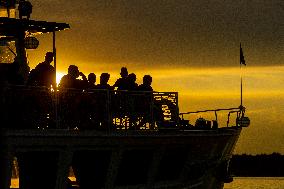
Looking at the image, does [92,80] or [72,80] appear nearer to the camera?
[72,80]

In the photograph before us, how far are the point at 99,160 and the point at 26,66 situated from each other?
4408mm

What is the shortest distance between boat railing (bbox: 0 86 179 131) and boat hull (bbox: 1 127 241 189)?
386mm

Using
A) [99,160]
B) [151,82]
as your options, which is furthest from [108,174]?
[151,82]

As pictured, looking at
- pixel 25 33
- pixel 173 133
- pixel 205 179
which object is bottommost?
pixel 205 179

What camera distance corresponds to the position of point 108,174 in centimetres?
1919

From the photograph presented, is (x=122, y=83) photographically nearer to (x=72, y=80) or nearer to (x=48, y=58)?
(x=72, y=80)

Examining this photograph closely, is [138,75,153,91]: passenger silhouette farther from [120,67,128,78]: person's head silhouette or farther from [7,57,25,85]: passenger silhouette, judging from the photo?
[7,57,25,85]: passenger silhouette

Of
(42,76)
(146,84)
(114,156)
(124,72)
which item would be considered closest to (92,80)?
(124,72)

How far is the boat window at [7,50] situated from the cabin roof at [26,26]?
0.48m

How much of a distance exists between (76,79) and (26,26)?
7.99 feet

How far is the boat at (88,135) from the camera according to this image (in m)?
16.7

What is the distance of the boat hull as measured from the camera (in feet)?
55.1

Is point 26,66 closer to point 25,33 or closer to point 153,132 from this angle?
point 25,33

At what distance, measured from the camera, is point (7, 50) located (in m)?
21.5
